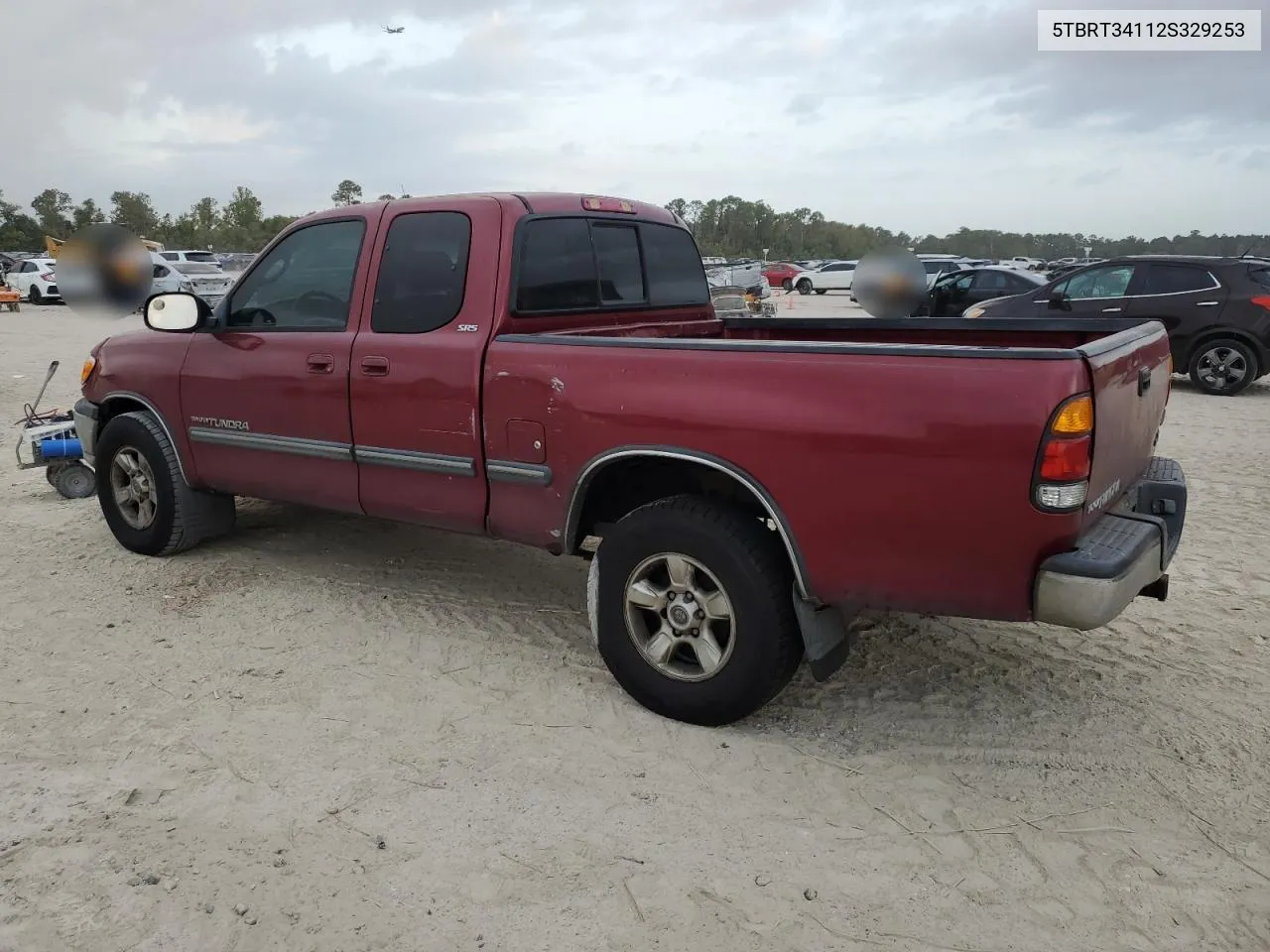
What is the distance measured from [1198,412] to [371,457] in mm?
9315

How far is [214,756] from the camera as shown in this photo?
340 centimetres

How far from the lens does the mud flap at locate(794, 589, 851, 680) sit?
3.32 m

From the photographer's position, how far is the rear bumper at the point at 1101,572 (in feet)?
9.14

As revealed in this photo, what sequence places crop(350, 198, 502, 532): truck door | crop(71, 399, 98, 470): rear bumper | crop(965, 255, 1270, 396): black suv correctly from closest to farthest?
crop(350, 198, 502, 532): truck door < crop(71, 399, 98, 470): rear bumper < crop(965, 255, 1270, 396): black suv

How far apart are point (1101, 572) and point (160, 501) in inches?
184

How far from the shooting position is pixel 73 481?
6871mm

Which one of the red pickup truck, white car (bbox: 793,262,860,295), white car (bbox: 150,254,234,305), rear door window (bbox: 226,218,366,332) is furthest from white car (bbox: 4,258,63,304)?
rear door window (bbox: 226,218,366,332)

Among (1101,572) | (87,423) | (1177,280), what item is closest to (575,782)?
(1101,572)

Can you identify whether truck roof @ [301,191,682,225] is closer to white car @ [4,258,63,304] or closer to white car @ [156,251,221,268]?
white car @ [156,251,221,268]

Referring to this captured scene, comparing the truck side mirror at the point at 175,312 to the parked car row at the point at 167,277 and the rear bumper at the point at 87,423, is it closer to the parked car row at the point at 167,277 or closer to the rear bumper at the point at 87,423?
the rear bumper at the point at 87,423

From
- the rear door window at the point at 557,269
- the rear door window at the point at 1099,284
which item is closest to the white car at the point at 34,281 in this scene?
the rear door window at the point at 1099,284

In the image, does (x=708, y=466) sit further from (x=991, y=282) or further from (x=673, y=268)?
(x=991, y=282)

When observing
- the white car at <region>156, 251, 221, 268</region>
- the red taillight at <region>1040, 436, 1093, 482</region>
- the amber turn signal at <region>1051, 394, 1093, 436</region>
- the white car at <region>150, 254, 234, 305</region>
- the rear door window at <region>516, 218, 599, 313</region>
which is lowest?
the red taillight at <region>1040, 436, 1093, 482</region>

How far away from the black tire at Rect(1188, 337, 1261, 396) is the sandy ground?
25.3 ft
